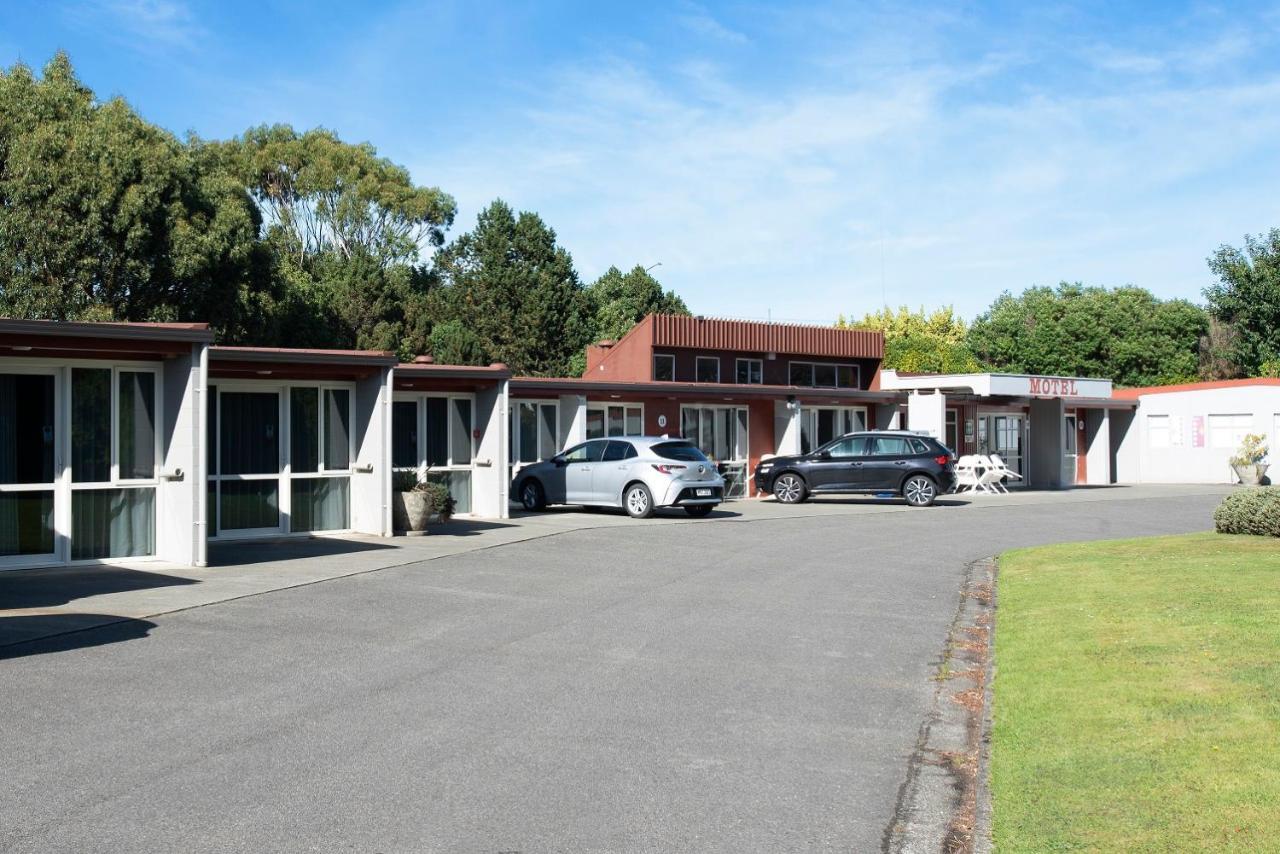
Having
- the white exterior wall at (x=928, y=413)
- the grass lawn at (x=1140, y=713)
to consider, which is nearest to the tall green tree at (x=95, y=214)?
the white exterior wall at (x=928, y=413)

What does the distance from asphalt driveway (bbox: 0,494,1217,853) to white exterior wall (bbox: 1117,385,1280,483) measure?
96.5 ft

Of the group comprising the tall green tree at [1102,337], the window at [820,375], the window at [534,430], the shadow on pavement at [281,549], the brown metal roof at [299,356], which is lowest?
the shadow on pavement at [281,549]

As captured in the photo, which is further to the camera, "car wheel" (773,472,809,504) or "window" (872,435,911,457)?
"car wheel" (773,472,809,504)

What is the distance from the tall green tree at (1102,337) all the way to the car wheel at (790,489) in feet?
114

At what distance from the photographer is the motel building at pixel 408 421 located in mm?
14688

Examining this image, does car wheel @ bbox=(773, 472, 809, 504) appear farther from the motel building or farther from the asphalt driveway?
the asphalt driveway

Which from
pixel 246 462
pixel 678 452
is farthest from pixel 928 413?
pixel 246 462

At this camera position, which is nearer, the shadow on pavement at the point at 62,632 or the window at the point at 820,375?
the shadow on pavement at the point at 62,632

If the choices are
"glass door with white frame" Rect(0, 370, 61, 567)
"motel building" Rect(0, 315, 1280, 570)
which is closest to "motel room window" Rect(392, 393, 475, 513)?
"motel building" Rect(0, 315, 1280, 570)

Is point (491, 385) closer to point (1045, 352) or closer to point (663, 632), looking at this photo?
point (663, 632)

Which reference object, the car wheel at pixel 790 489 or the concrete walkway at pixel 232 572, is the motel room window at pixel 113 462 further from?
the car wheel at pixel 790 489

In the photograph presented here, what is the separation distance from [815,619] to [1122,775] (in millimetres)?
5739

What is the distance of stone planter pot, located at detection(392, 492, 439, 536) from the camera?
63.9ft

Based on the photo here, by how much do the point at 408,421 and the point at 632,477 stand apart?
4421 mm
